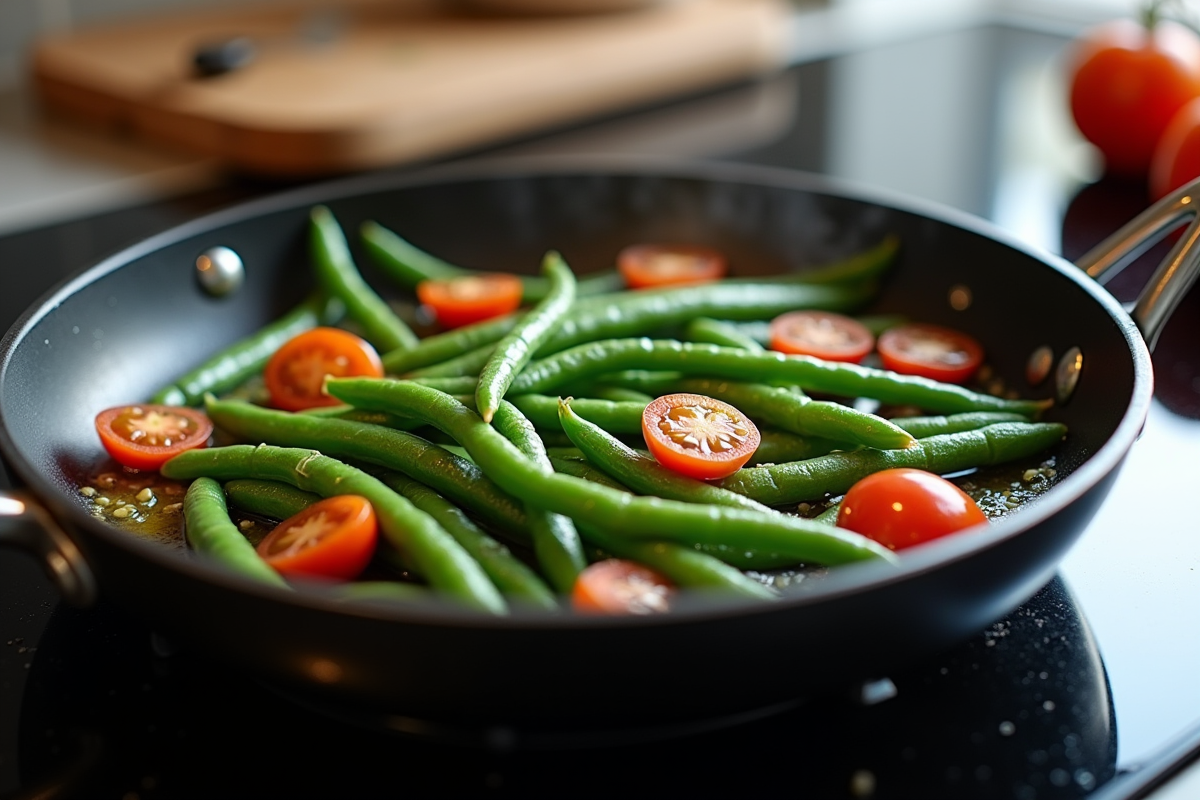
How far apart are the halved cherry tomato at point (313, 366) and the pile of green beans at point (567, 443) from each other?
4cm

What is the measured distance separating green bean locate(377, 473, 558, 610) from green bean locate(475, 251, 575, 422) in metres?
0.12

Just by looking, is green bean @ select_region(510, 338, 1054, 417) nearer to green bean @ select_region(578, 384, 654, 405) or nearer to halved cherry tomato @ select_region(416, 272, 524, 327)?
green bean @ select_region(578, 384, 654, 405)

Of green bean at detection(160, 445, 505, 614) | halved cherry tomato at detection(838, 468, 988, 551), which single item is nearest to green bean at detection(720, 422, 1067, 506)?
halved cherry tomato at detection(838, 468, 988, 551)

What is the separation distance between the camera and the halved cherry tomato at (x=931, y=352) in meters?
1.85

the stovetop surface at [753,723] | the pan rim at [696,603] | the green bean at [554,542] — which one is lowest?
the stovetop surface at [753,723]

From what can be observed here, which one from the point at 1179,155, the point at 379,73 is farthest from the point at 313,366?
the point at 1179,155

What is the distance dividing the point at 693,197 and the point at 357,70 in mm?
1063

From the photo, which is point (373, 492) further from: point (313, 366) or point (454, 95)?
point (454, 95)

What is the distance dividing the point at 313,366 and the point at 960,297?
1.03 meters

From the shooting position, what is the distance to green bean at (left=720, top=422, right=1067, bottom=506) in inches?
59.6

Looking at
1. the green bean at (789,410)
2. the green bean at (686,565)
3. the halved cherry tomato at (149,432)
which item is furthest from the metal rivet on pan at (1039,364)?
the halved cherry tomato at (149,432)

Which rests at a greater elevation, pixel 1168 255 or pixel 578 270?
pixel 1168 255

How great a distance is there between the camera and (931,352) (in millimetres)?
1906

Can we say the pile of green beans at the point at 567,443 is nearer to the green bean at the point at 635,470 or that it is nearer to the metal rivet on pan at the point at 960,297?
the green bean at the point at 635,470
